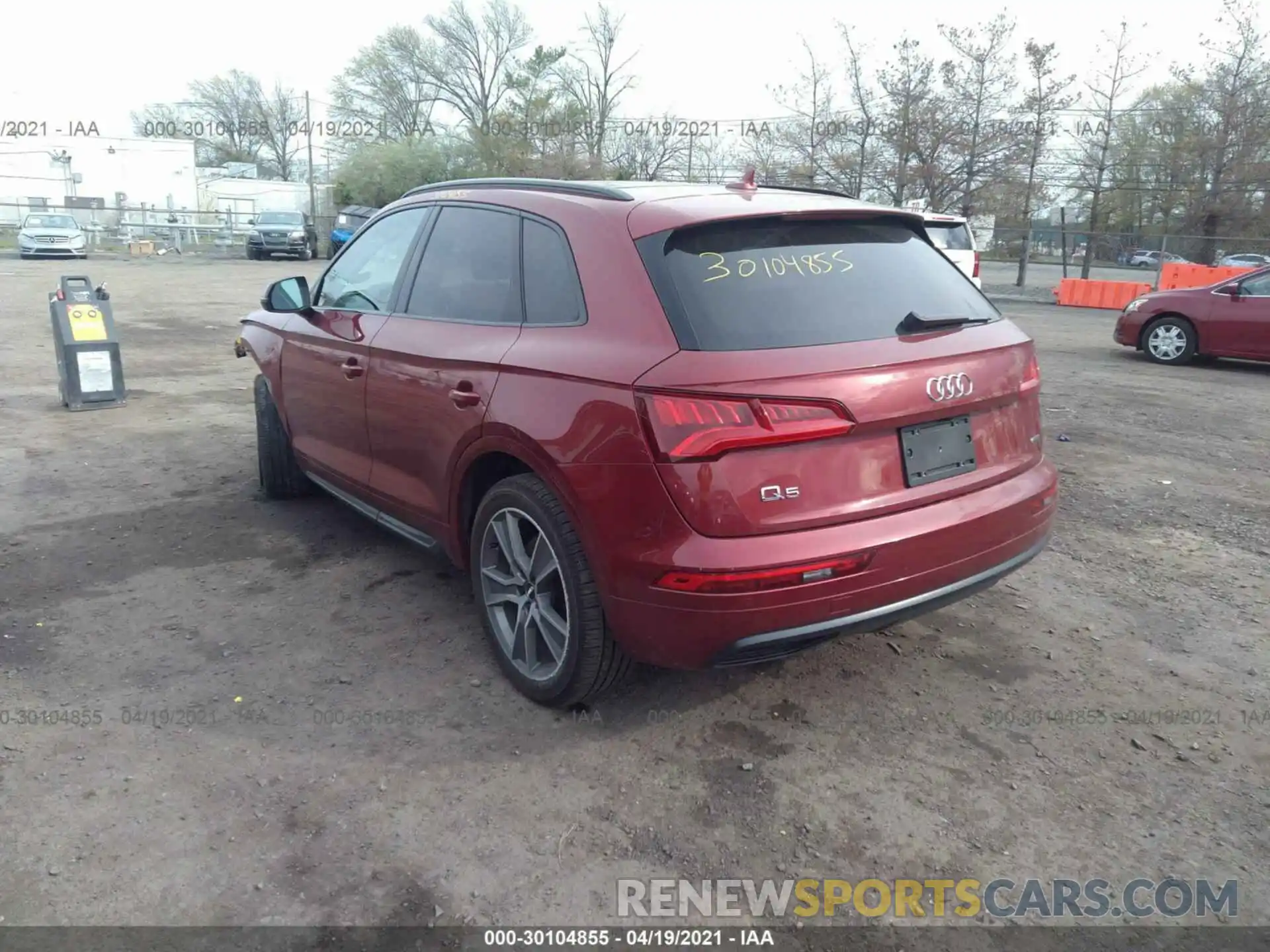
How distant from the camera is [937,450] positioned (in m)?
3.03

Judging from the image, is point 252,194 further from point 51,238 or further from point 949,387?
point 949,387

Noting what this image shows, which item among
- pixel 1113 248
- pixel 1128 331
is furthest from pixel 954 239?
pixel 1113 248

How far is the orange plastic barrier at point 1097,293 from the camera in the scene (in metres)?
21.0

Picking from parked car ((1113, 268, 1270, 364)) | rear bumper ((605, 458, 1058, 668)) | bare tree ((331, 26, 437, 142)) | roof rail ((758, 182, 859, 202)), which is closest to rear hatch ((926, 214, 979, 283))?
parked car ((1113, 268, 1270, 364))

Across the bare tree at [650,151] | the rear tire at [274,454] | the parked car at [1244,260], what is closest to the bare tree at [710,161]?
the bare tree at [650,151]

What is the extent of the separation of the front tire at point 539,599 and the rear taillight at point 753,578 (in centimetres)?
38

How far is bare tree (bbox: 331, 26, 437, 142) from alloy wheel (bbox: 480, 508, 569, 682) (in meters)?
51.9

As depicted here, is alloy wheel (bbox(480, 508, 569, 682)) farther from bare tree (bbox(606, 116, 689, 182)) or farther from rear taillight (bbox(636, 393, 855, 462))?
bare tree (bbox(606, 116, 689, 182))

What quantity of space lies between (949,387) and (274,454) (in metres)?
3.95

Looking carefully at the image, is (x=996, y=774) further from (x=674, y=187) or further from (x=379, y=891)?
(x=674, y=187)

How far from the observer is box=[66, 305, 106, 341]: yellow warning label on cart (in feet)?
26.0

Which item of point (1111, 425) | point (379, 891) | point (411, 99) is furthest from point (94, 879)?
point (411, 99)

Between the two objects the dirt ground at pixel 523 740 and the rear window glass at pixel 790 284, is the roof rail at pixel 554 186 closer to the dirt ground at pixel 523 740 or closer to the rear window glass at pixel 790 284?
the rear window glass at pixel 790 284

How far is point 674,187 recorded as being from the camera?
3.60 m
